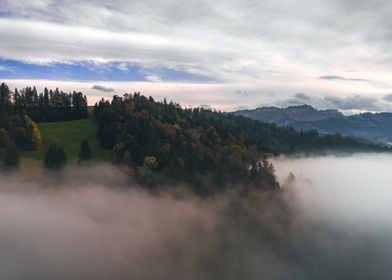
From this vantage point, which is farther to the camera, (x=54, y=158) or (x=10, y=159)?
(x=54, y=158)

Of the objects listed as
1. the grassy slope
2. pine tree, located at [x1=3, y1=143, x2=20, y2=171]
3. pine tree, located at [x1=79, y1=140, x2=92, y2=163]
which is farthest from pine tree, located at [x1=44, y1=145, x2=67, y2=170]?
pine tree, located at [x1=3, y1=143, x2=20, y2=171]

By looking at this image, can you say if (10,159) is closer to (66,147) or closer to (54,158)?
(54,158)

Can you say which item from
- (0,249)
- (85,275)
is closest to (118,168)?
(85,275)

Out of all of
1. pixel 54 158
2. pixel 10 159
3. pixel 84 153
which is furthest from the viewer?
pixel 84 153

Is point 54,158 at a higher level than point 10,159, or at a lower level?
higher

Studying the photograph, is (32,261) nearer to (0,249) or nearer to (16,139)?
(0,249)

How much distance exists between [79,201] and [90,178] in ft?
57.3

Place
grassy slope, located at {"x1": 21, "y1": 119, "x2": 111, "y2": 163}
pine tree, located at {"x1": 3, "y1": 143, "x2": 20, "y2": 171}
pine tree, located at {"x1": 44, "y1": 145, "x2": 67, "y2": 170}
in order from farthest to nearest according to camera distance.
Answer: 1. grassy slope, located at {"x1": 21, "y1": 119, "x2": 111, "y2": 163}
2. pine tree, located at {"x1": 44, "y1": 145, "x2": 67, "y2": 170}
3. pine tree, located at {"x1": 3, "y1": 143, "x2": 20, "y2": 171}

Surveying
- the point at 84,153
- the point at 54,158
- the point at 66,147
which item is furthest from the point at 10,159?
the point at 66,147

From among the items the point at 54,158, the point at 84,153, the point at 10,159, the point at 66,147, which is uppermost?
the point at 66,147

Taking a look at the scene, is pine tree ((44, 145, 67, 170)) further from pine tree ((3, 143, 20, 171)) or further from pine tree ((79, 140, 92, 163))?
pine tree ((3, 143, 20, 171))

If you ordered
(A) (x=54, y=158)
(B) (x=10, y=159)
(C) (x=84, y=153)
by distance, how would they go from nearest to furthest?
(B) (x=10, y=159) → (A) (x=54, y=158) → (C) (x=84, y=153)

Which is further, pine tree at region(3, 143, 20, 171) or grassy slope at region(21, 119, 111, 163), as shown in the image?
grassy slope at region(21, 119, 111, 163)

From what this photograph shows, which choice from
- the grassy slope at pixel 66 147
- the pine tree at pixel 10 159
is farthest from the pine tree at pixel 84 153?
the pine tree at pixel 10 159
